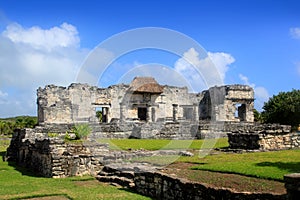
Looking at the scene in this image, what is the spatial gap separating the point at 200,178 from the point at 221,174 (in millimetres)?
628

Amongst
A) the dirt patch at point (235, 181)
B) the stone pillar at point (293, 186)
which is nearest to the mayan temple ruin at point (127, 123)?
the dirt patch at point (235, 181)

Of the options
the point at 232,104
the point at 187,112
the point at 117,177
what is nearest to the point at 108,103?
the point at 187,112

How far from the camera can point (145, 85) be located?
116ft

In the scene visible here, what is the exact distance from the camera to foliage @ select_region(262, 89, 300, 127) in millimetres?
37094

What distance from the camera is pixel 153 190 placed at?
359 inches

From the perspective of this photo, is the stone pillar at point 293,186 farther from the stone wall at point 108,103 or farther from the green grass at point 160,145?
the stone wall at point 108,103

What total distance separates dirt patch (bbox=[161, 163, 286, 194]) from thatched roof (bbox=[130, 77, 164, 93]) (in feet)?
83.3

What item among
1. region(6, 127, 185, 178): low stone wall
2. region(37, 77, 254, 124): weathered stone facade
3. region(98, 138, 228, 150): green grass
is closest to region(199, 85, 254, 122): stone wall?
region(37, 77, 254, 124): weathered stone facade

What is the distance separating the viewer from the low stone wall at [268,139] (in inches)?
597

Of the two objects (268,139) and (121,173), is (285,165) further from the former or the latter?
(268,139)

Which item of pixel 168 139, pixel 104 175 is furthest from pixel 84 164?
pixel 168 139

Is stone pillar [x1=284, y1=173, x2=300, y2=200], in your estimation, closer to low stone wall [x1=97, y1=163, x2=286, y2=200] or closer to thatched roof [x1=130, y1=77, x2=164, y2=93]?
low stone wall [x1=97, y1=163, x2=286, y2=200]

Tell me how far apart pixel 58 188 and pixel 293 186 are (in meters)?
6.84

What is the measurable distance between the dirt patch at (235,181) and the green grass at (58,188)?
149 cm
